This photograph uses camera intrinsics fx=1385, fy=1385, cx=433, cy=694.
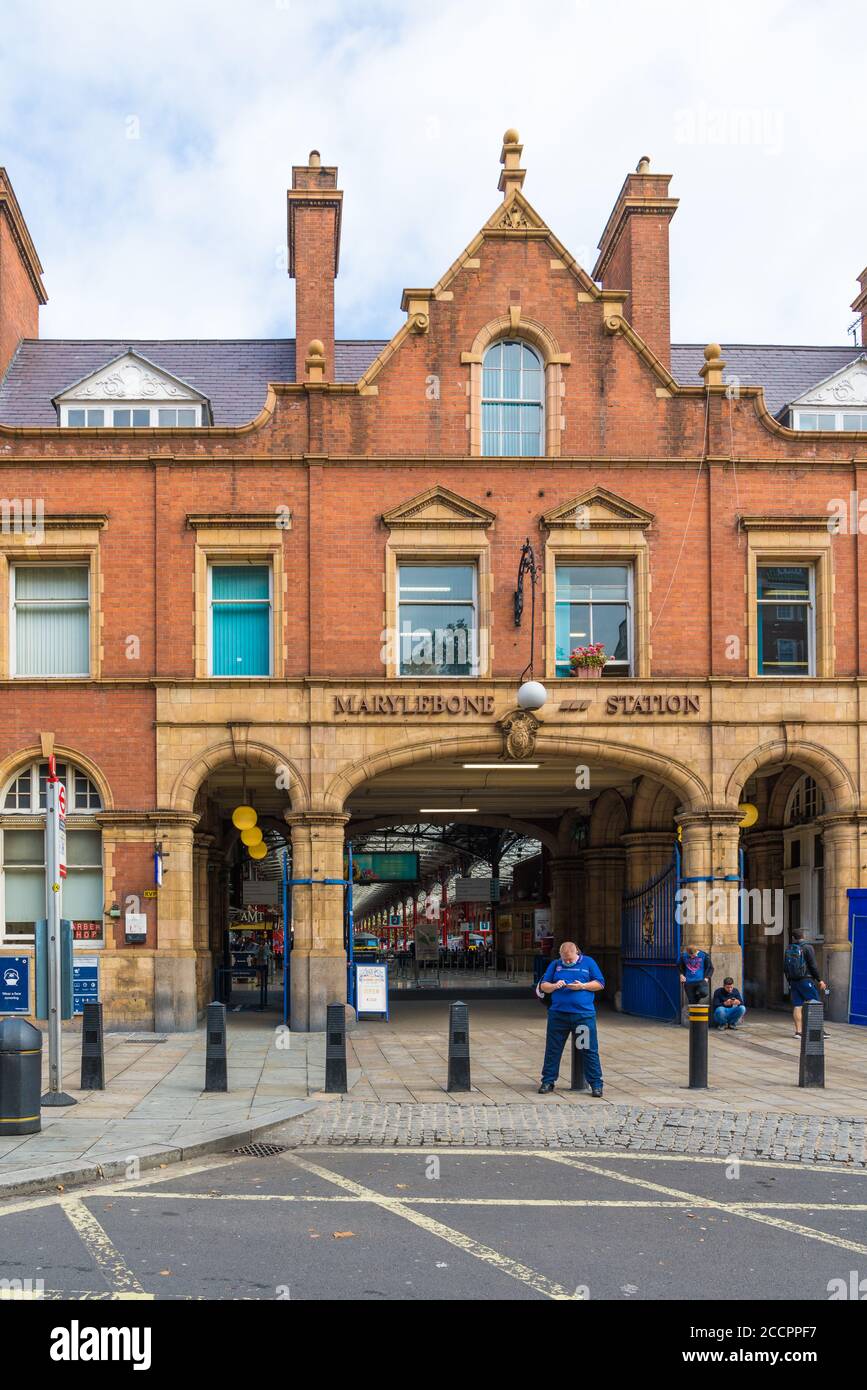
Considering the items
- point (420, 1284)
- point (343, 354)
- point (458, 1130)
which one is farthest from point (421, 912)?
point (420, 1284)

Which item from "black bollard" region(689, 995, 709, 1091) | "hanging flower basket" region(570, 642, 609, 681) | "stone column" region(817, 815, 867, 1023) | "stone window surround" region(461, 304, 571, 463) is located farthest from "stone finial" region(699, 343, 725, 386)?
"black bollard" region(689, 995, 709, 1091)

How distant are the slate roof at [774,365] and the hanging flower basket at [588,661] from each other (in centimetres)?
730

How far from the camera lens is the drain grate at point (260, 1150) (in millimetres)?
11984

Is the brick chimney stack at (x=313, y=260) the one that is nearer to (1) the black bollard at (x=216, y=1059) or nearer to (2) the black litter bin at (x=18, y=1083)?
(1) the black bollard at (x=216, y=1059)

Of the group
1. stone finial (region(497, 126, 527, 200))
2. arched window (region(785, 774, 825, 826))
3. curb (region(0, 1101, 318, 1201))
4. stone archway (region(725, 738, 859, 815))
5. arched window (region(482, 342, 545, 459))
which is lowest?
curb (region(0, 1101, 318, 1201))

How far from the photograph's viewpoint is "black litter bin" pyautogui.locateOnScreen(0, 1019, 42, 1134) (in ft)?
40.3

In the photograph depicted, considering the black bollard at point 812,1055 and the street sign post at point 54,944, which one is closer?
the street sign post at point 54,944

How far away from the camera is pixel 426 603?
2373 cm

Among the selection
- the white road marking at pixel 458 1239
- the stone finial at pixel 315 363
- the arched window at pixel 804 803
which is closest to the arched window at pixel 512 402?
the stone finial at pixel 315 363

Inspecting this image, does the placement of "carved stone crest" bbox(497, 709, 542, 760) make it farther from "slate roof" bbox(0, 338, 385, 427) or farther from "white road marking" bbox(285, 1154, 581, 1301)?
"white road marking" bbox(285, 1154, 581, 1301)

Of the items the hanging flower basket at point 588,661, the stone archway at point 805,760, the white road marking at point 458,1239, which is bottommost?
the white road marking at point 458,1239

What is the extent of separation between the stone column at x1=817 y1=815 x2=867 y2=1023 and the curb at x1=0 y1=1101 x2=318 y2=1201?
12.4 m

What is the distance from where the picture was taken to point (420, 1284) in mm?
7535

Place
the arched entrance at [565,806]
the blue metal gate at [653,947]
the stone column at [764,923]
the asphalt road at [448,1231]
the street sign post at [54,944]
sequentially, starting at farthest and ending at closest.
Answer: the stone column at [764,923], the blue metal gate at [653,947], the arched entrance at [565,806], the street sign post at [54,944], the asphalt road at [448,1231]
